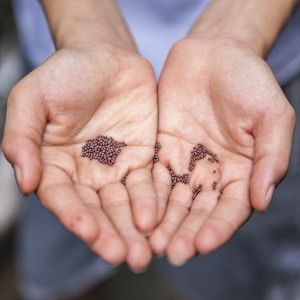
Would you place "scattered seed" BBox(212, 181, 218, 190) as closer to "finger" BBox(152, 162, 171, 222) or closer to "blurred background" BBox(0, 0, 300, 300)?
"finger" BBox(152, 162, 171, 222)

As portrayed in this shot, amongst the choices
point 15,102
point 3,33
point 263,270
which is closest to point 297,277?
point 263,270

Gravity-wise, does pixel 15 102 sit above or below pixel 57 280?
above

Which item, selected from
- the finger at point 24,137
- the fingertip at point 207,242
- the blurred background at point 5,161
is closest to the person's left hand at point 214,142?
the fingertip at point 207,242

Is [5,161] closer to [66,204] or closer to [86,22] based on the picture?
[86,22]

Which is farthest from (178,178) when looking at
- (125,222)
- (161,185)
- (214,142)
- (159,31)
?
(159,31)

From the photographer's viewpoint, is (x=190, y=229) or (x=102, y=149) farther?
(x=102, y=149)

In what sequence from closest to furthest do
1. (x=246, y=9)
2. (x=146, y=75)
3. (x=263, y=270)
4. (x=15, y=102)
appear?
1. (x=15, y=102)
2. (x=146, y=75)
3. (x=246, y=9)
4. (x=263, y=270)

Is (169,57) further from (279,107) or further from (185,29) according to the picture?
(279,107)

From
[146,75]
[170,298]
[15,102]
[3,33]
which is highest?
[15,102]
